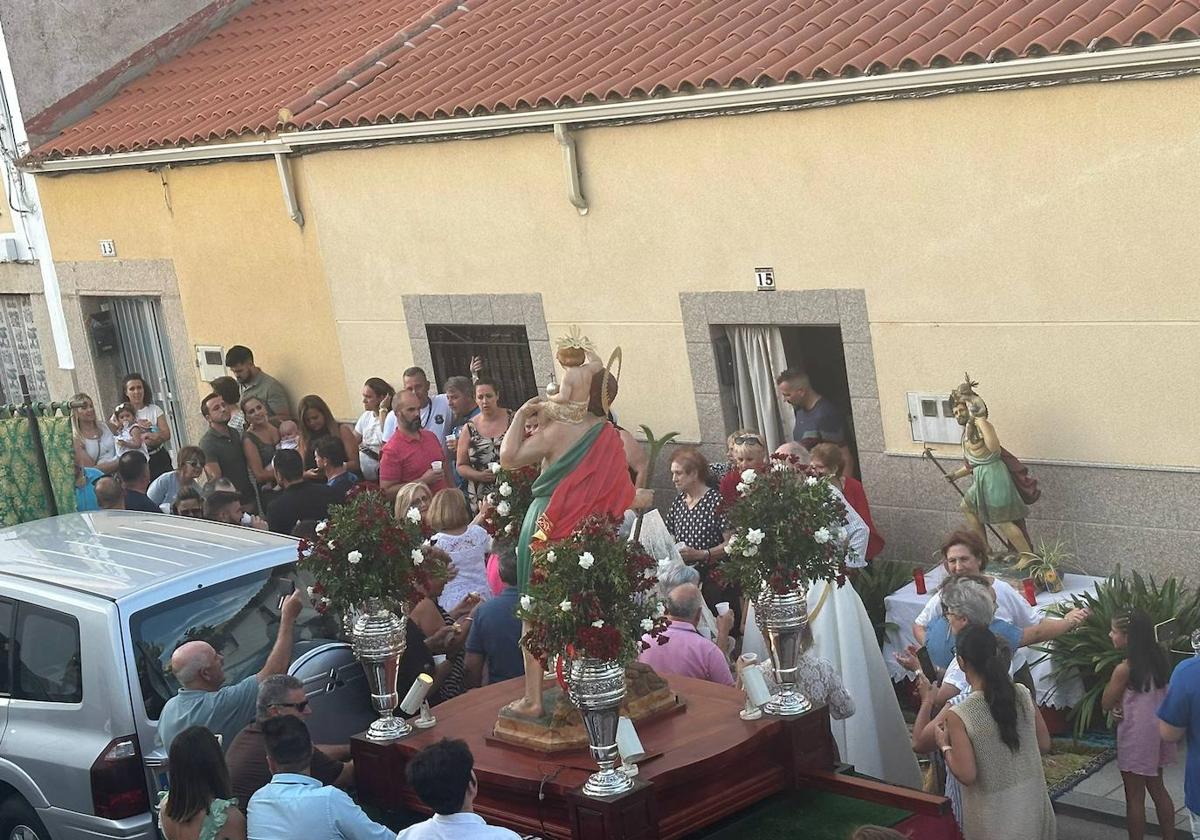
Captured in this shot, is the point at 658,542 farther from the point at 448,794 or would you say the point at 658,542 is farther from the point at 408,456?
the point at 448,794

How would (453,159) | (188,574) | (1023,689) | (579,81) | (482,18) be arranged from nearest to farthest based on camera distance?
(1023,689) → (188,574) → (579,81) → (453,159) → (482,18)

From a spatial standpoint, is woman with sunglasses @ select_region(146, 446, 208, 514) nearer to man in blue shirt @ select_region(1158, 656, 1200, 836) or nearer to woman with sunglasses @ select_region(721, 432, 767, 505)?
woman with sunglasses @ select_region(721, 432, 767, 505)

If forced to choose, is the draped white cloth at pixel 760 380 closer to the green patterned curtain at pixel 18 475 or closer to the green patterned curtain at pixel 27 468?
the green patterned curtain at pixel 27 468

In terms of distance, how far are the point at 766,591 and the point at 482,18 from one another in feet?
28.6

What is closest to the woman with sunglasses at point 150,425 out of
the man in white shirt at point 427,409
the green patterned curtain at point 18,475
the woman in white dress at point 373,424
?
the green patterned curtain at point 18,475

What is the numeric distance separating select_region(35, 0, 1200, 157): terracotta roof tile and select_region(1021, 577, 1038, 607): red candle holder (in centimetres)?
285

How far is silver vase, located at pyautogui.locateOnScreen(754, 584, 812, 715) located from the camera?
6758 mm

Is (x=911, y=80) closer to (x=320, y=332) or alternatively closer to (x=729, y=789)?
(x=729, y=789)

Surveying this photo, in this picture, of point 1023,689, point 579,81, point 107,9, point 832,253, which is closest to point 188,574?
point 1023,689

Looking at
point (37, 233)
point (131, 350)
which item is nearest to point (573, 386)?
point (131, 350)

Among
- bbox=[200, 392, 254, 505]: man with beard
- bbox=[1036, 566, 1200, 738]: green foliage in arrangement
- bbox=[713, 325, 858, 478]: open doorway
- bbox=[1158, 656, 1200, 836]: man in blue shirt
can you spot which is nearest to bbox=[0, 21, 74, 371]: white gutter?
bbox=[200, 392, 254, 505]: man with beard

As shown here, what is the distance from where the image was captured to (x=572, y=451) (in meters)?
6.75

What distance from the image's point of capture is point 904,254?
392 inches

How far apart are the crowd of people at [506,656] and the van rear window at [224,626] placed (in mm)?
280
